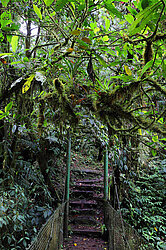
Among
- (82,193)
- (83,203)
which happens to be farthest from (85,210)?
(82,193)

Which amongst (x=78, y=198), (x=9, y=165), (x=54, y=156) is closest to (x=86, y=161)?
(x=78, y=198)

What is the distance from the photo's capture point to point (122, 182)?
3.68 meters

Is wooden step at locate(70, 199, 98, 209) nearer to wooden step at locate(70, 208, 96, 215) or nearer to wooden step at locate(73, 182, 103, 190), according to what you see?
wooden step at locate(70, 208, 96, 215)

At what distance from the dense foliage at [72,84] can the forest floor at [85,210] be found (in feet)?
3.35

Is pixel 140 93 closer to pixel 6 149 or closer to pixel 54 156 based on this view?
pixel 6 149

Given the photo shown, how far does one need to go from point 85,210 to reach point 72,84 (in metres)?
3.64

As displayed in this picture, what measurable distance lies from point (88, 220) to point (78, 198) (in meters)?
0.71

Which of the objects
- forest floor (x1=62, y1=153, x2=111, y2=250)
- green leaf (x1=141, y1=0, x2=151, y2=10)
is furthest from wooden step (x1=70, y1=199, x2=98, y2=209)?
green leaf (x1=141, y1=0, x2=151, y2=10)

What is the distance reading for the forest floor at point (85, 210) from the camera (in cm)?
339

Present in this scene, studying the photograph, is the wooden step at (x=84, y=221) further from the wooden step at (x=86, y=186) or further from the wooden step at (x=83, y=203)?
the wooden step at (x=86, y=186)

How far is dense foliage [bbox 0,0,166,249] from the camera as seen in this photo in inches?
38.7

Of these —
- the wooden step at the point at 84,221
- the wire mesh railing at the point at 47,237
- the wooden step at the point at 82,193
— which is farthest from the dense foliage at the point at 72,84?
the wooden step at the point at 82,193

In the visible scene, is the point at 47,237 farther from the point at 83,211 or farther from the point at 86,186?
the point at 86,186

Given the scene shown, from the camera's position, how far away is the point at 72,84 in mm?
1342
